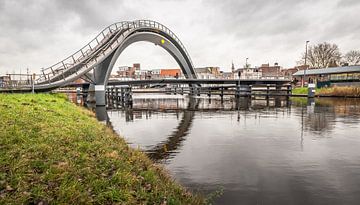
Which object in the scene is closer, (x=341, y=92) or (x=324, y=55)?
(x=341, y=92)

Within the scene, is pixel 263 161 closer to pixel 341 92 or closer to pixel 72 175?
pixel 72 175

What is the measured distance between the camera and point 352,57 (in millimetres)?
84438

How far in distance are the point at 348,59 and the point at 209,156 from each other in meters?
96.1

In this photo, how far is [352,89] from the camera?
40.9 m

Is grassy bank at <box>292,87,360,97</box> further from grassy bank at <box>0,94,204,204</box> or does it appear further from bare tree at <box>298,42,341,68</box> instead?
grassy bank at <box>0,94,204,204</box>

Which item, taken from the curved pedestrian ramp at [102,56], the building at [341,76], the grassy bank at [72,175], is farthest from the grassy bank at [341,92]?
the grassy bank at [72,175]

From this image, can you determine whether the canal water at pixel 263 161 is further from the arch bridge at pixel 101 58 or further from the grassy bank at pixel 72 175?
the arch bridge at pixel 101 58

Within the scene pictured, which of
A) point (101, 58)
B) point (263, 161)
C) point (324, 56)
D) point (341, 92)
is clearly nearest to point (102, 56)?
point (101, 58)

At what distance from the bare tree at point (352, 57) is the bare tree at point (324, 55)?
25.8ft

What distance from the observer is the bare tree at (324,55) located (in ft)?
252

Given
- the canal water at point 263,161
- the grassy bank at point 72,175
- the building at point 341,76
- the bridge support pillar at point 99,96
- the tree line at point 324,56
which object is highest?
the tree line at point 324,56

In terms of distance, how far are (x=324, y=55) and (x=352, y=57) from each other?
51.1ft

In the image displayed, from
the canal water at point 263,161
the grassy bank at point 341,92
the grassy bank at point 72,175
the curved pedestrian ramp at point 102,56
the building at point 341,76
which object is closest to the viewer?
the grassy bank at point 72,175

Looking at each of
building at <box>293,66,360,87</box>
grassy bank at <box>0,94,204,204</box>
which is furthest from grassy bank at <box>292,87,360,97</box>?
grassy bank at <box>0,94,204,204</box>
